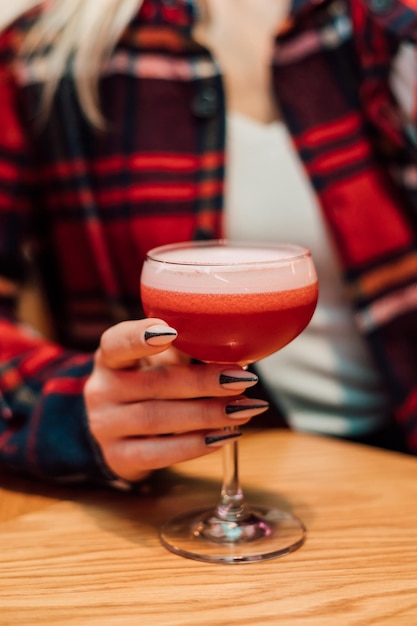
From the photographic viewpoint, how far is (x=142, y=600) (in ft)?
2.56

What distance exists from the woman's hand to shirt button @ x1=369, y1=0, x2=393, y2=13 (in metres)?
0.66

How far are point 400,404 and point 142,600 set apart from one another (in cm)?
61

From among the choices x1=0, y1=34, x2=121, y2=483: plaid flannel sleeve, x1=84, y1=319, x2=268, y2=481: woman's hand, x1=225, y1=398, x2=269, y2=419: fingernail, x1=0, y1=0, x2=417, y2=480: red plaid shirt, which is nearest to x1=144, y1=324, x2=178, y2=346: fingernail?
x1=84, y1=319, x2=268, y2=481: woman's hand

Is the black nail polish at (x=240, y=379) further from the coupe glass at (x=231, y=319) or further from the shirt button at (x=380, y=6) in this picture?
the shirt button at (x=380, y=6)

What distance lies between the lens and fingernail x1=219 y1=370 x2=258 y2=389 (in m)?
0.86

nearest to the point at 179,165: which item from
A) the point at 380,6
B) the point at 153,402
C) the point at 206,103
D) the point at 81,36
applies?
the point at 206,103

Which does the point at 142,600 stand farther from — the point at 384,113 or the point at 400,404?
the point at 384,113

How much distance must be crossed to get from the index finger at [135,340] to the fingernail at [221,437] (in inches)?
4.6

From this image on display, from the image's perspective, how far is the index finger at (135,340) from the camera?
0.83m

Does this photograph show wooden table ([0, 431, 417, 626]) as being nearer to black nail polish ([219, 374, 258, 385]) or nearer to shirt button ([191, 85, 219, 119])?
black nail polish ([219, 374, 258, 385])

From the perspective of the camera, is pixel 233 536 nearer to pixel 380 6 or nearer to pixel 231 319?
pixel 231 319

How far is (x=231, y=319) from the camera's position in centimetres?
83

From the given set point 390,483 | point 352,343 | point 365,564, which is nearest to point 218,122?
point 352,343

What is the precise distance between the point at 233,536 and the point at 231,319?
0.25 meters
